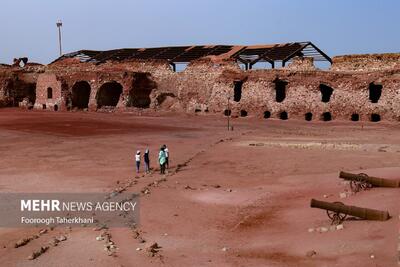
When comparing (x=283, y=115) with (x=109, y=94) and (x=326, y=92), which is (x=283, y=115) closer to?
(x=326, y=92)

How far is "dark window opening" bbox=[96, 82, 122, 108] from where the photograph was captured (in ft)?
150

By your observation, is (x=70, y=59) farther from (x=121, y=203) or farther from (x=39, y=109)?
(x=121, y=203)

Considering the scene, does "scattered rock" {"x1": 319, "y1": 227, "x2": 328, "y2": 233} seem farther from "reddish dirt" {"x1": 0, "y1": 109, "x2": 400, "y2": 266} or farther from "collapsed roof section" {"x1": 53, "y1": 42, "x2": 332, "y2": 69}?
"collapsed roof section" {"x1": 53, "y1": 42, "x2": 332, "y2": 69}

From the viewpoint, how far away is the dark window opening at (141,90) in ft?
146

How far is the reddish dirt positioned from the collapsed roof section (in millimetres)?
12289

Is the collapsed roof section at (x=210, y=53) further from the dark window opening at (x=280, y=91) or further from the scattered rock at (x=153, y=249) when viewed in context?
the scattered rock at (x=153, y=249)

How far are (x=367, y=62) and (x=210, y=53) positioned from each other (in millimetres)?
15410

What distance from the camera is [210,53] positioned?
47.7 metres

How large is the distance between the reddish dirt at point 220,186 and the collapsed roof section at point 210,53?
40.3ft

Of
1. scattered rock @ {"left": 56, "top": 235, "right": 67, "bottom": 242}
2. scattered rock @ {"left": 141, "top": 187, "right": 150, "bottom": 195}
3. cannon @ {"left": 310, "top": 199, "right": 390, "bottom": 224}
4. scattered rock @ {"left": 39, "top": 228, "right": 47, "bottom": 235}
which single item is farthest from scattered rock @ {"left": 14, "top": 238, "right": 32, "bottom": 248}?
cannon @ {"left": 310, "top": 199, "right": 390, "bottom": 224}

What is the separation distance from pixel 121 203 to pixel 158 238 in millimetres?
3065

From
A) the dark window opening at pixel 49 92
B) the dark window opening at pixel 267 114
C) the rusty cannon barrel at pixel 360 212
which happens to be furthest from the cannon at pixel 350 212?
the dark window opening at pixel 49 92

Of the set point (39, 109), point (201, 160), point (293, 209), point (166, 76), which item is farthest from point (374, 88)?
point (39, 109)

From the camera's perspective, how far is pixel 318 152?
20922mm
